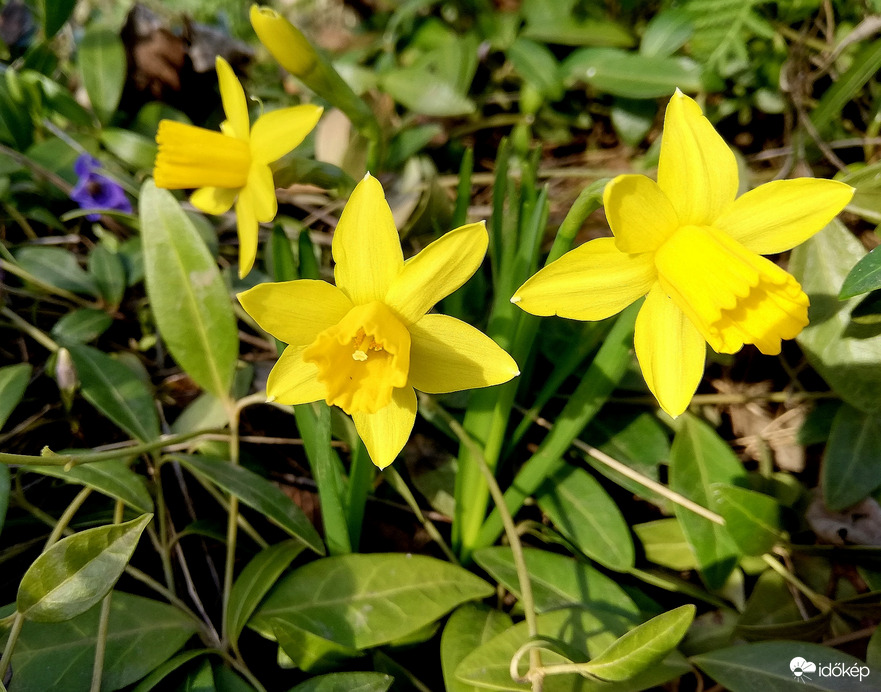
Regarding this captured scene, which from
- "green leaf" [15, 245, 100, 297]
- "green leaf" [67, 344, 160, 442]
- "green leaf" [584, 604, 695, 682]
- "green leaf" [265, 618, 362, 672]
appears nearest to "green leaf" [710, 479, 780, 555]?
"green leaf" [584, 604, 695, 682]

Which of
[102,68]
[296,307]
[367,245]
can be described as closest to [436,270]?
[367,245]

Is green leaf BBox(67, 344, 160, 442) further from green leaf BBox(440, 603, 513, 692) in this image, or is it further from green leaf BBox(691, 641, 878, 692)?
green leaf BBox(691, 641, 878, 692)

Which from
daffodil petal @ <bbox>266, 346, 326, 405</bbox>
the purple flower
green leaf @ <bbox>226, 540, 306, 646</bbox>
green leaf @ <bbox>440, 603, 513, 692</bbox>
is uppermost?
the purple flower

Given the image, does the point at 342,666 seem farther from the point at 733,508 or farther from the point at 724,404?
the point at 724,404

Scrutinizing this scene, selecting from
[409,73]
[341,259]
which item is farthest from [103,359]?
[409,73]

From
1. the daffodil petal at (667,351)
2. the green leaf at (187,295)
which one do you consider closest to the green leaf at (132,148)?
the green leaf at (187,295)

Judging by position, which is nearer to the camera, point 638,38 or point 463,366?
point 463,366

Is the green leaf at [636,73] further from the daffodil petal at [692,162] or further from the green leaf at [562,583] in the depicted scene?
the green leaf at [562,583]
